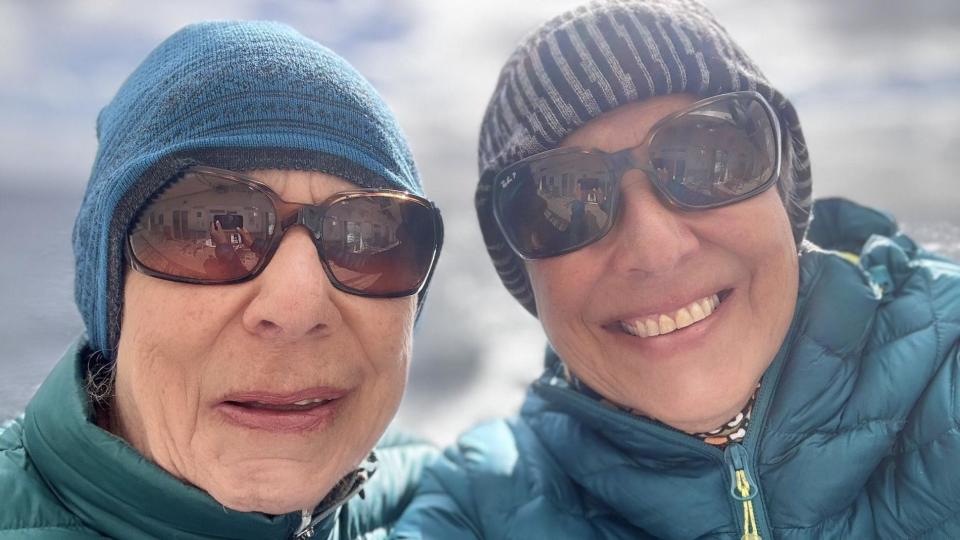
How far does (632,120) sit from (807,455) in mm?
883

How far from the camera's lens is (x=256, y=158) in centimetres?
112

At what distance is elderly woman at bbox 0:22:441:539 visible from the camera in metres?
1.10

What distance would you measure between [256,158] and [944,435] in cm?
160

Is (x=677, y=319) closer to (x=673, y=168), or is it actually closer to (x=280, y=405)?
(x=673, y=168)

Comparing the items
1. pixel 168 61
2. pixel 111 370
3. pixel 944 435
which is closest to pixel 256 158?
pixel 168 61

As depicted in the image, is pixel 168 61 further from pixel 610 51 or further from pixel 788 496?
pixel 788 496

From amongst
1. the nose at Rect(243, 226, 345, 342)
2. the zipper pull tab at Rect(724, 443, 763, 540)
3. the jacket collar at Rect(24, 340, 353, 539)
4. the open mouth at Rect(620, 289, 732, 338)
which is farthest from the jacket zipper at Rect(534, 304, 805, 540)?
the jacket collar at Rect(24, 340, 353, 539)

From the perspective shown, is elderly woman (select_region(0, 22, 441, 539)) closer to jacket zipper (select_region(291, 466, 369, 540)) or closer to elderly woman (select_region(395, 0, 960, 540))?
jacket zipper (select_region(291, 466, 369, 540))

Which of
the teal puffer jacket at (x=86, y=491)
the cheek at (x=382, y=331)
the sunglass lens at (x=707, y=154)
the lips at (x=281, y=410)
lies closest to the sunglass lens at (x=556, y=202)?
the sunglass lens at (x=707, y=154)

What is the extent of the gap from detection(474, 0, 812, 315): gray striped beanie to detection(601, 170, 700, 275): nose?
0.66 ft

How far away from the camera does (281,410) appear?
3.81 ft

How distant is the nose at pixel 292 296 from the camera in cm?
108

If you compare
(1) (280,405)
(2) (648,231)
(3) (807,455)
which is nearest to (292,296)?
(1) (280,405)

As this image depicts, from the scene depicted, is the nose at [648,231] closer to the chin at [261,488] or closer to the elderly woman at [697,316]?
the elderly woman at [697,316]
